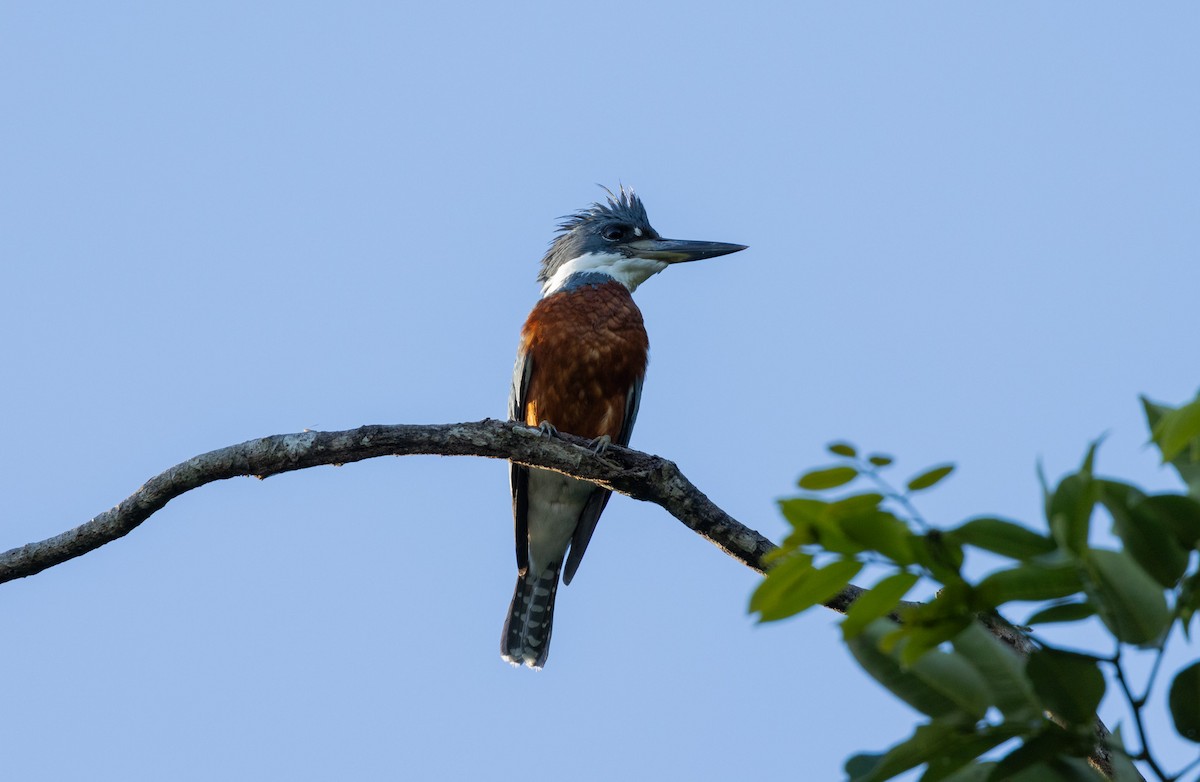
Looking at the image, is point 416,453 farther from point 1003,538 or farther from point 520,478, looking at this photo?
point 1003,538

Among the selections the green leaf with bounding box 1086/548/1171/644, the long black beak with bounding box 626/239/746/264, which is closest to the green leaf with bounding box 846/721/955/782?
the green leaf with bounding box 1086/548/1171/644

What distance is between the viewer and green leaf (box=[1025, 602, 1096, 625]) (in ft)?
4.15

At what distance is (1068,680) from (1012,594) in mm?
143

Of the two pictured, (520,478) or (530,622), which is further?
(530,622)

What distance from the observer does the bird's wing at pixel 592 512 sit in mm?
7223

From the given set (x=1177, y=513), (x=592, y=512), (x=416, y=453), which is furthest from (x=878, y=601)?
(x=592, y=512)

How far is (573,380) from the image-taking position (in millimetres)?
6938

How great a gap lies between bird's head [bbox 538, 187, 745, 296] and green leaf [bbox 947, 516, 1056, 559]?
6628 mm

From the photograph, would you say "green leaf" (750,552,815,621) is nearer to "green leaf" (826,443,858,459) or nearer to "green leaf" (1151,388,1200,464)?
"green leaf" (826,443,858,459)

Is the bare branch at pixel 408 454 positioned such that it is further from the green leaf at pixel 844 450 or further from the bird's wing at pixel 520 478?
the green leaf at pixel 844 450

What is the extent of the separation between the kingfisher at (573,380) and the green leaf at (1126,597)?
212 inches

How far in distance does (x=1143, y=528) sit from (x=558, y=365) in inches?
227

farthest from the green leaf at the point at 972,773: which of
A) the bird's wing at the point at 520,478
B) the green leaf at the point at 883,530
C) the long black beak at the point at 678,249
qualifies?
the long black beak at the point at 678,249

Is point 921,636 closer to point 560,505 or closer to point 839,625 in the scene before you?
point 839,625
